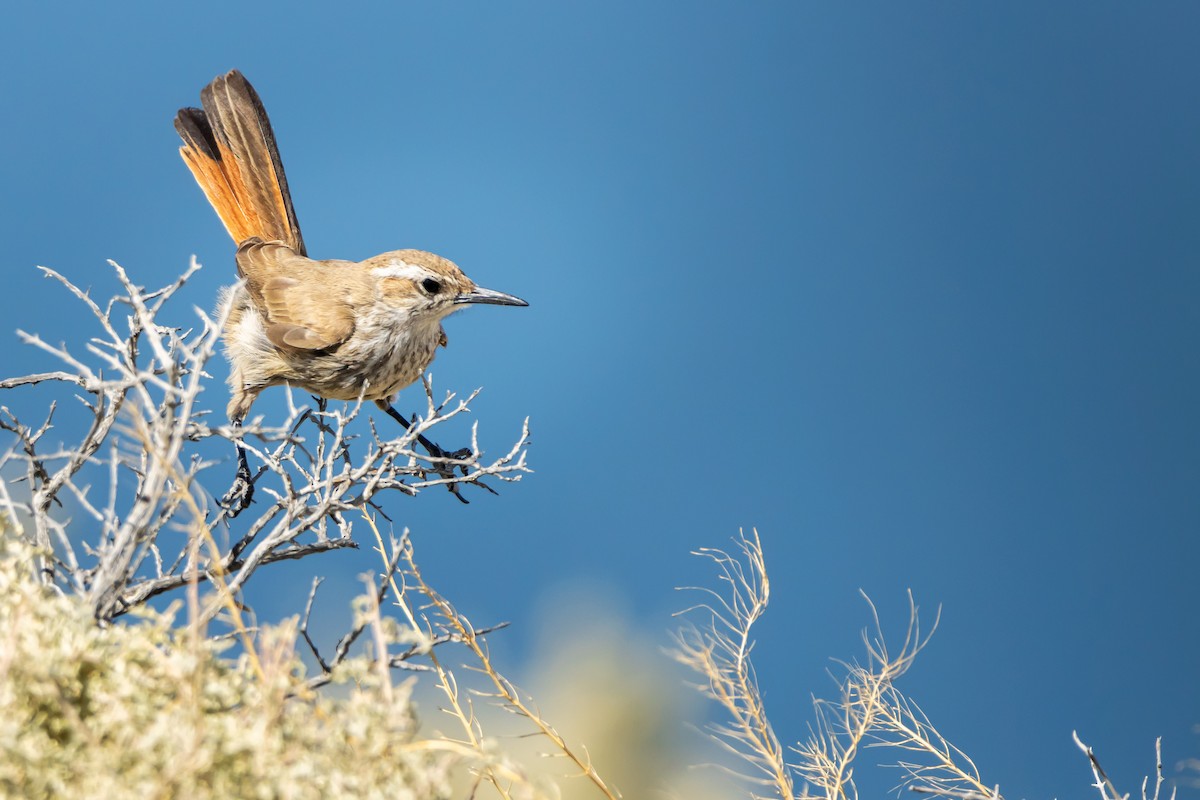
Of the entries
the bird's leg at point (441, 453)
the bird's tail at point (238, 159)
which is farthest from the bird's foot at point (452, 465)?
the bird's tail at point (238, 159)

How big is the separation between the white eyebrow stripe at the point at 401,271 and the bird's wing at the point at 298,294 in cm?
8

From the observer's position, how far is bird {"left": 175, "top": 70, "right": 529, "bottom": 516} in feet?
10.0

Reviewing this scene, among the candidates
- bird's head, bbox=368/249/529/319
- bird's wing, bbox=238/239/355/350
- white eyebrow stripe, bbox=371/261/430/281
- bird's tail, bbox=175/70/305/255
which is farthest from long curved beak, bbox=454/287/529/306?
bird's tail, bbox=175/70/305/255

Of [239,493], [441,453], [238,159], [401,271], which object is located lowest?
[239,493]

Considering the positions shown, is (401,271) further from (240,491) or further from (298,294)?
(240,491)

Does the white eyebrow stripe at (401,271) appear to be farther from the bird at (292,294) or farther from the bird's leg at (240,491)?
the bird's leg at (240,491)

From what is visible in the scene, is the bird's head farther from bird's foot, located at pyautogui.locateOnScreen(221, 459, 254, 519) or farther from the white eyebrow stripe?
bird's foot, located at pyautogui.locateOnScreen(221, 459, 254, 519)

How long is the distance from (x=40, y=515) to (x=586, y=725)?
184 inches

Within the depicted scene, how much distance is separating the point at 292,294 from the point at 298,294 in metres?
0.02

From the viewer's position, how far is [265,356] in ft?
10.2

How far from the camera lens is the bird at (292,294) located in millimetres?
3061

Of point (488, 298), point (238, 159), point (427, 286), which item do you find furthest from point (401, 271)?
point (238, 159)

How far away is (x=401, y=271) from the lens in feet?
10.4

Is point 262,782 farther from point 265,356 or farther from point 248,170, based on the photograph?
point 248,170
